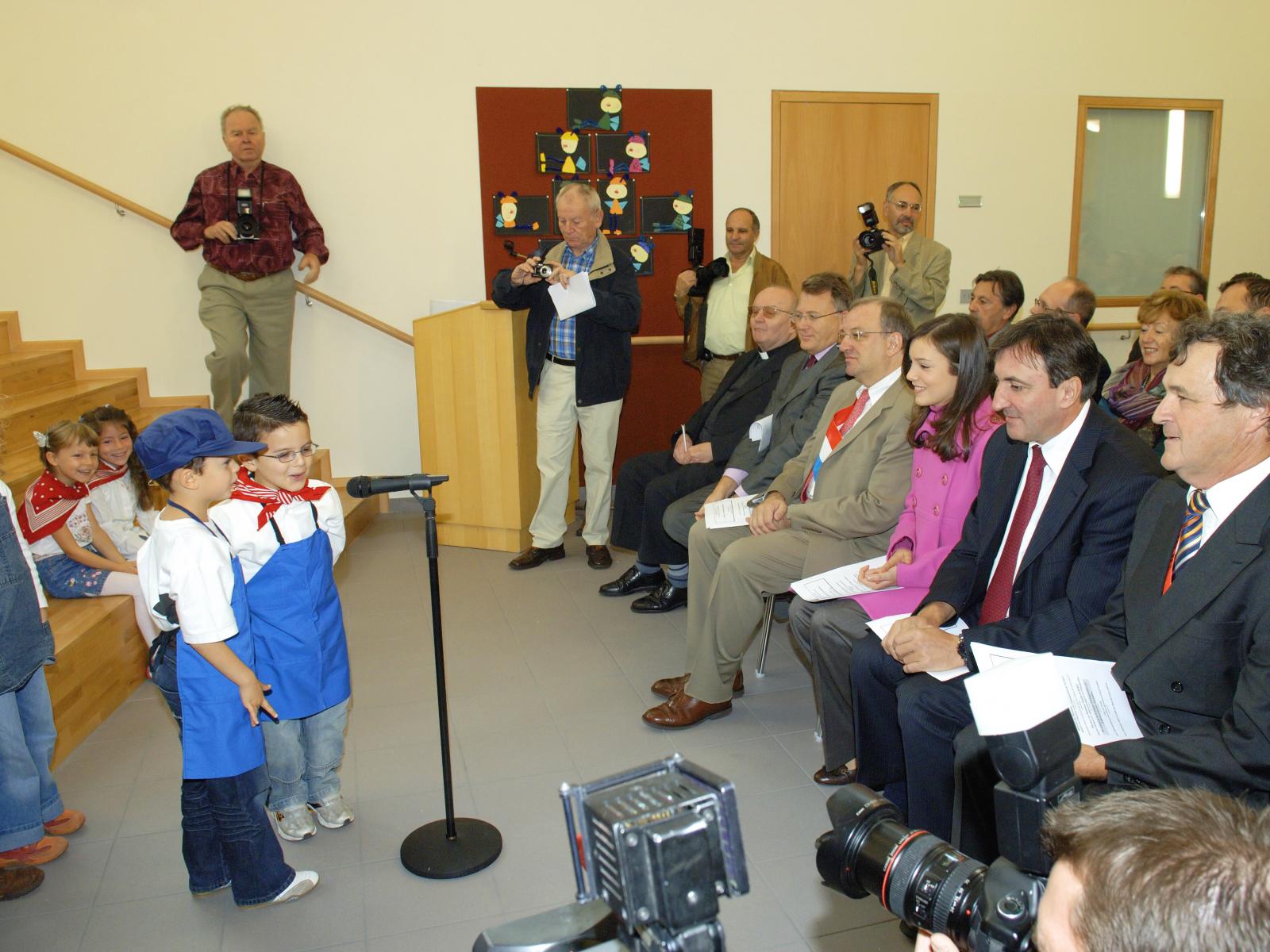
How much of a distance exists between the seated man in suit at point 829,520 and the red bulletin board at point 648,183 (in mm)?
2669

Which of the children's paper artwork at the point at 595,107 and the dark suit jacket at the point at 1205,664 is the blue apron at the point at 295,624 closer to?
the dark suit jacket at the point at 1205,664

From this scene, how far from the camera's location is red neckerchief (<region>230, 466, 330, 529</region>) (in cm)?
222

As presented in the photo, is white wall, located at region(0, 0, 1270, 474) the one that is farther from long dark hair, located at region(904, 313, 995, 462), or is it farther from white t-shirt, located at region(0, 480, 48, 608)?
long dark hair, located at region(904, 313, 995, 462)

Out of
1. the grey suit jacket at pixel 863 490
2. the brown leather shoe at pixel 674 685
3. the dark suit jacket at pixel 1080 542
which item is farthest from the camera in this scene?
the brown leather shoe at pixel 674 685

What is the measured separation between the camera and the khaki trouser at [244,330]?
5.02 m

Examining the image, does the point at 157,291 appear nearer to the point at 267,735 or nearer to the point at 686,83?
the point at 686,83

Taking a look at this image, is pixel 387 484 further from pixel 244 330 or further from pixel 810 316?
pixel 244 330

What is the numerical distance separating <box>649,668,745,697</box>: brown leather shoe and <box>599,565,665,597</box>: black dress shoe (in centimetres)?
95

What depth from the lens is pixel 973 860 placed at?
1109 mm

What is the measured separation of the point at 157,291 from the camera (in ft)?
17.2

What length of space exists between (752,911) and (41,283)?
4.90 metres

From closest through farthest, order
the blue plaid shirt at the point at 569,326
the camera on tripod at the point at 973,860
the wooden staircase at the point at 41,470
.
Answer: the camera on tripod at the point at 973,860, the wooden staircase at the point at 41,470, the blue plaid shirt at the point at 569,326

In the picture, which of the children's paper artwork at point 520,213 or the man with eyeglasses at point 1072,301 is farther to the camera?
the children's paper artwork at point 520,213

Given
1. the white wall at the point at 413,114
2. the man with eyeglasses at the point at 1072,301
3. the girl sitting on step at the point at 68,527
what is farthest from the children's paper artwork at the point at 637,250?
the girl sitting on step at the point at 68,527
